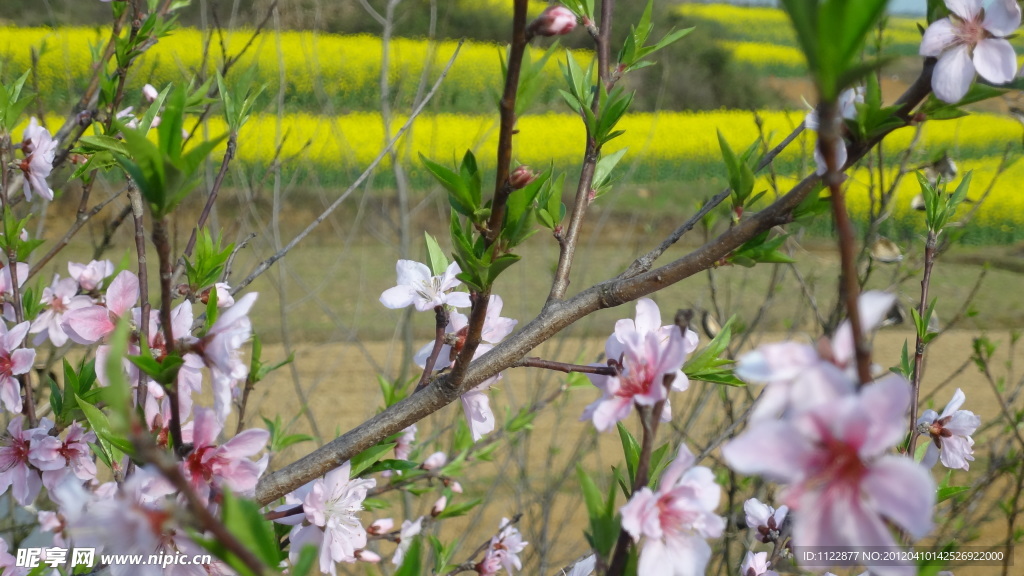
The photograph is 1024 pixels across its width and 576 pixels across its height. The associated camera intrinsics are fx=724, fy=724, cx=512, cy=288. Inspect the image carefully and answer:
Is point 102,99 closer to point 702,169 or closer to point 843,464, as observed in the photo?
point 843,464

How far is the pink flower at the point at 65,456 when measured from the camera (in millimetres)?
574

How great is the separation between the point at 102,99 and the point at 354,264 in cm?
341

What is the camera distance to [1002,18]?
0.42m

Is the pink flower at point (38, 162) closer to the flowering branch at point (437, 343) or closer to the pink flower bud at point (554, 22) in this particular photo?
the flowering branch at point (437, 343)

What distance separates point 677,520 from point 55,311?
678 mm

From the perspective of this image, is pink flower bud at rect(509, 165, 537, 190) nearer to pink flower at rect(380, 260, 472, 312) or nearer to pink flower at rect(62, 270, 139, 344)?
pink flower at rect(380, 260, 472, 312)

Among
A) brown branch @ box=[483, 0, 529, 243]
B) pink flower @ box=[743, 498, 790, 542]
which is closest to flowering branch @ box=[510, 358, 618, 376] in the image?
brown branch @ box=[483, 0, 529, 243]

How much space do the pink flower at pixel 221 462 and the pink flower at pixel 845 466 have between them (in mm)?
266

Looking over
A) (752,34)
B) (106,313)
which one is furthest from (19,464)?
(752,34)

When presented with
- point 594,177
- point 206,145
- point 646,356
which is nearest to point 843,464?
point 646,356

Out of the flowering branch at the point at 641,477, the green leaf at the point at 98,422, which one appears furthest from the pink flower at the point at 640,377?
the green leaf at the point at 98,422

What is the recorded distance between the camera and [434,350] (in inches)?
21.4

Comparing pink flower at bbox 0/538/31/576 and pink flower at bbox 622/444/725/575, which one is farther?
pink flower at bbox 0/538/31/576

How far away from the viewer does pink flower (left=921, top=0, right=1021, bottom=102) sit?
406 millimetres
